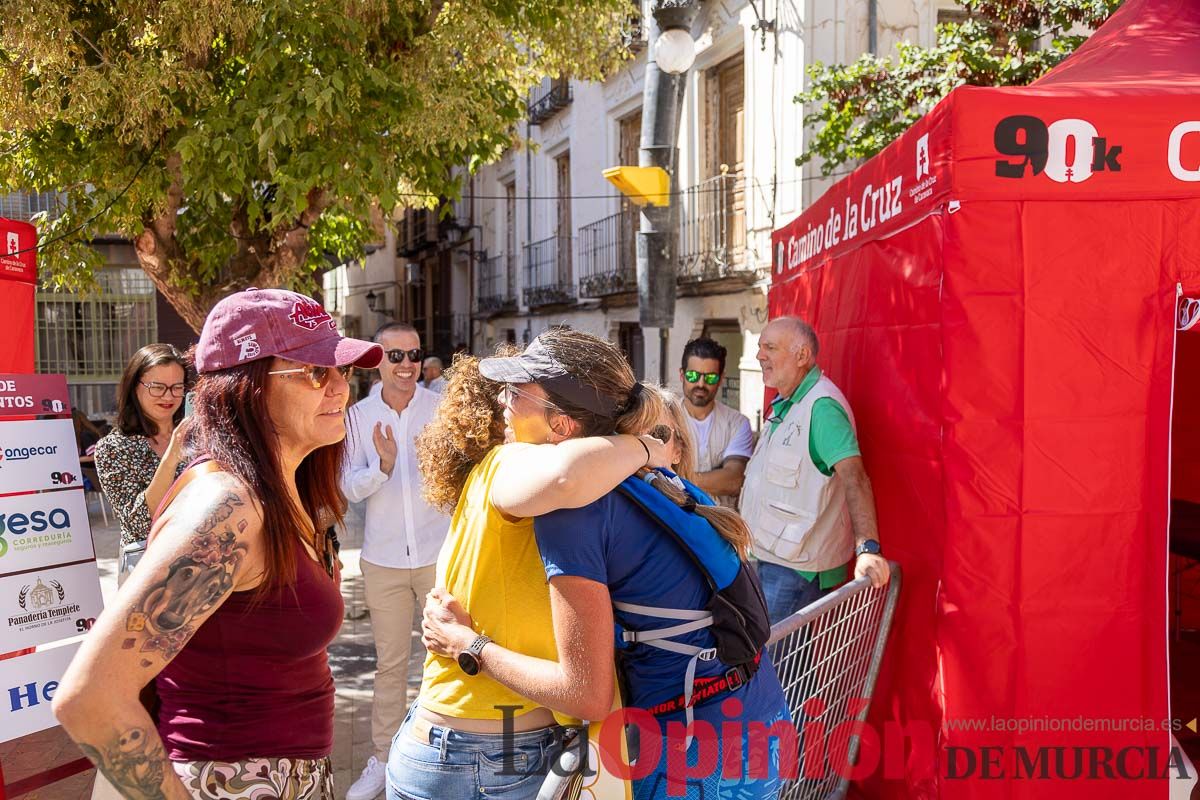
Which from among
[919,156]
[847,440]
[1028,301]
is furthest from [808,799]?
[919,156]

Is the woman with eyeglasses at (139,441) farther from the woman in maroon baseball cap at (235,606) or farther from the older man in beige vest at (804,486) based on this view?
the older man in beige vest at (804,486)

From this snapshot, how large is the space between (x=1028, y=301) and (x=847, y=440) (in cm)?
89

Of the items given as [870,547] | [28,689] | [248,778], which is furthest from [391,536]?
[248,778]

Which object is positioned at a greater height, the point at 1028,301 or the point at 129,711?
the point at 1028,301

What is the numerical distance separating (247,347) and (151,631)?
55cm

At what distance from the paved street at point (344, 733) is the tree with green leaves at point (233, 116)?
8.63 ft

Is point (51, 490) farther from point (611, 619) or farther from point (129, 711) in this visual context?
point (611, 619)

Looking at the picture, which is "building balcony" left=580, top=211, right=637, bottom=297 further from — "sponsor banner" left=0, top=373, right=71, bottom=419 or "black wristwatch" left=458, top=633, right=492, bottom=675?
"black wristwatch" left=458, top=633, right=492, bottom=675

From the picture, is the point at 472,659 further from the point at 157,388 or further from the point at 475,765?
the point at 157,388

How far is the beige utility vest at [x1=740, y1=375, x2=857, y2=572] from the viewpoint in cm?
380

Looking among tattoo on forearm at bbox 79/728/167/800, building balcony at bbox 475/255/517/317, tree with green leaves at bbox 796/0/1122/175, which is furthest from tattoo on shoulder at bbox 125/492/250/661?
building balcony at bbox 475/255/517/317

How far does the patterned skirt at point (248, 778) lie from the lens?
1726 mm

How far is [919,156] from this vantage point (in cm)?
326

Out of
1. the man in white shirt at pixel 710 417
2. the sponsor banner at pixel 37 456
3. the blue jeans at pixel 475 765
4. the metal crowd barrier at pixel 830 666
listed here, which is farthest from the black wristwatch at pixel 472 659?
the man in white shirt at pixel 710 417
